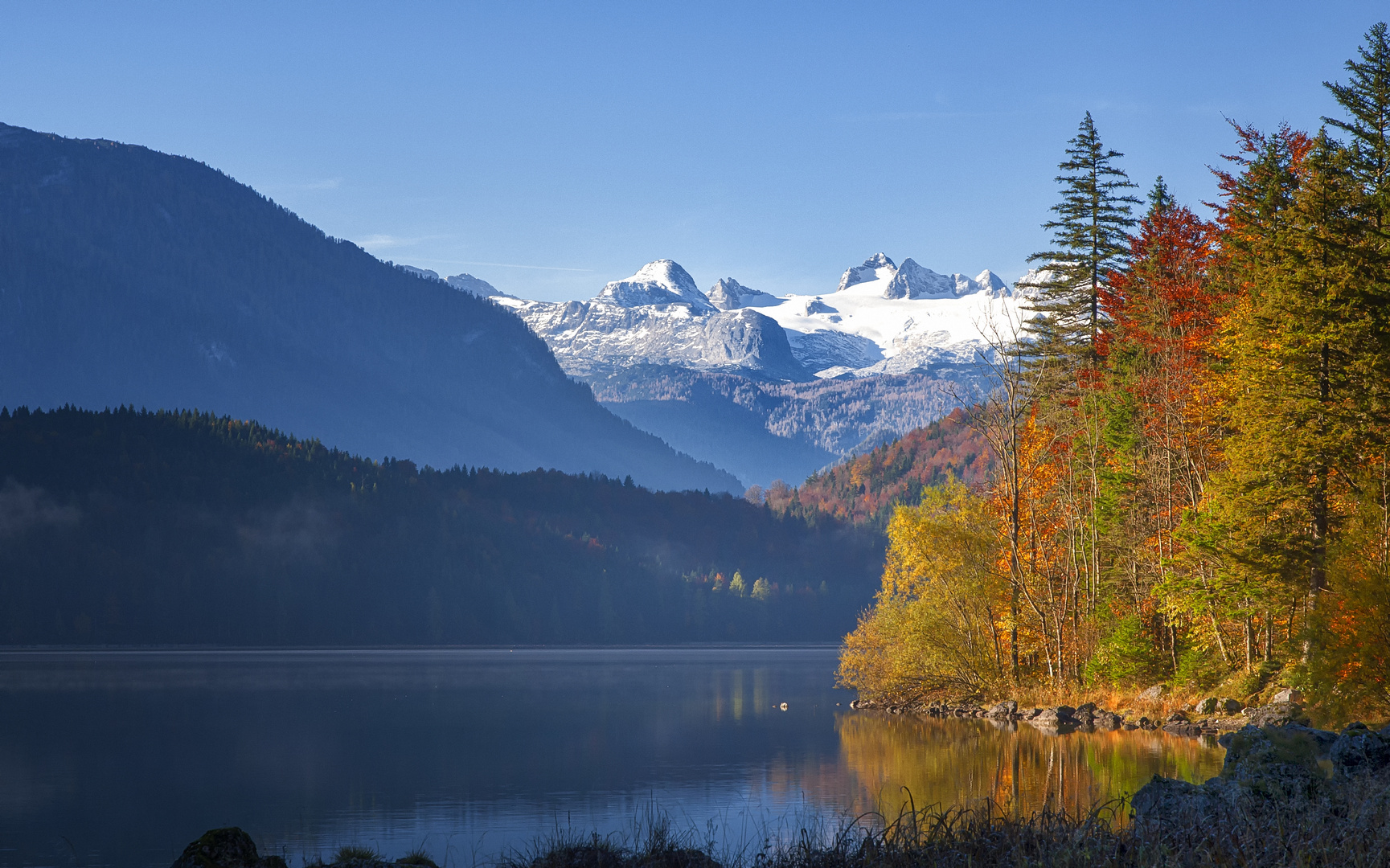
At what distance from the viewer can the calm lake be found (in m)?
26.4

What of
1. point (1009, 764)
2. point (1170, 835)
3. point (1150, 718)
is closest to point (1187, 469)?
point (1150, 718)

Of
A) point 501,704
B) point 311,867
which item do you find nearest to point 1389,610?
→ point 311,867

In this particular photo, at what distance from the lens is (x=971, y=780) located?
29828 millimetres

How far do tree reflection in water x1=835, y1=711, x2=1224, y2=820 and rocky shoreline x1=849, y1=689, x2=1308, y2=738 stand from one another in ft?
3.73

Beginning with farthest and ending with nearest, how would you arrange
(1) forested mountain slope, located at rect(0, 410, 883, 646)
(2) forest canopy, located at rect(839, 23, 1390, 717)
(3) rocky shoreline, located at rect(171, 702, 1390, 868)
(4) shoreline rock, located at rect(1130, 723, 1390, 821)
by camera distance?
1. (1) forested mountain slope, located at rect(0, 410, 883, 646)
2. (2) forest canopy, located at rect(839, 23, 1390, 717)
3. (4) shoreline rock, located at rect(1130, 723, 1390, 821)
4. (3) rocky shoreline, located at rect(171, 702, 1390, 868)

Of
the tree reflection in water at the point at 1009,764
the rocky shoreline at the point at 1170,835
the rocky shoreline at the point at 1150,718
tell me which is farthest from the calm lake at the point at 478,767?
the rocky shoreline at the point at 1170,835

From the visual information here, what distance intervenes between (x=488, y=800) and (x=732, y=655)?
124549 millimetres

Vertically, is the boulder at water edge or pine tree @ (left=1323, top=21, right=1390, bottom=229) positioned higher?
pine tree @ (left=1323, top=21, right=1390, bottom=229)

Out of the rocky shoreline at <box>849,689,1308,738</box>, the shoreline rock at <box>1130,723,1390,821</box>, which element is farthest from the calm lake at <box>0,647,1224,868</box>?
the shoreline rock at <box>1130,723,1390,821</box>

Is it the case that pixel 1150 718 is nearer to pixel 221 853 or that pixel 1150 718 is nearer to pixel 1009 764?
pixel 1009 764

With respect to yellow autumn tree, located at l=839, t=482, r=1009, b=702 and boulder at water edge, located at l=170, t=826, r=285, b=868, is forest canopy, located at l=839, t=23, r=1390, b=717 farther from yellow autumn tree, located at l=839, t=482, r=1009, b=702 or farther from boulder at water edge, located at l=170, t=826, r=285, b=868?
boulder at water edge, located at l=170, t=826, r=285, b=868

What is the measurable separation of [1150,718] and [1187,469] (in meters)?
9.14

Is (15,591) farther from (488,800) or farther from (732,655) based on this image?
(488,800)

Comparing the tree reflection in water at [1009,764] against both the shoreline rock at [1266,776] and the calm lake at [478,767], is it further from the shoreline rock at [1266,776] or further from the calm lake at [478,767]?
the shoreline rock at [1266,776]
